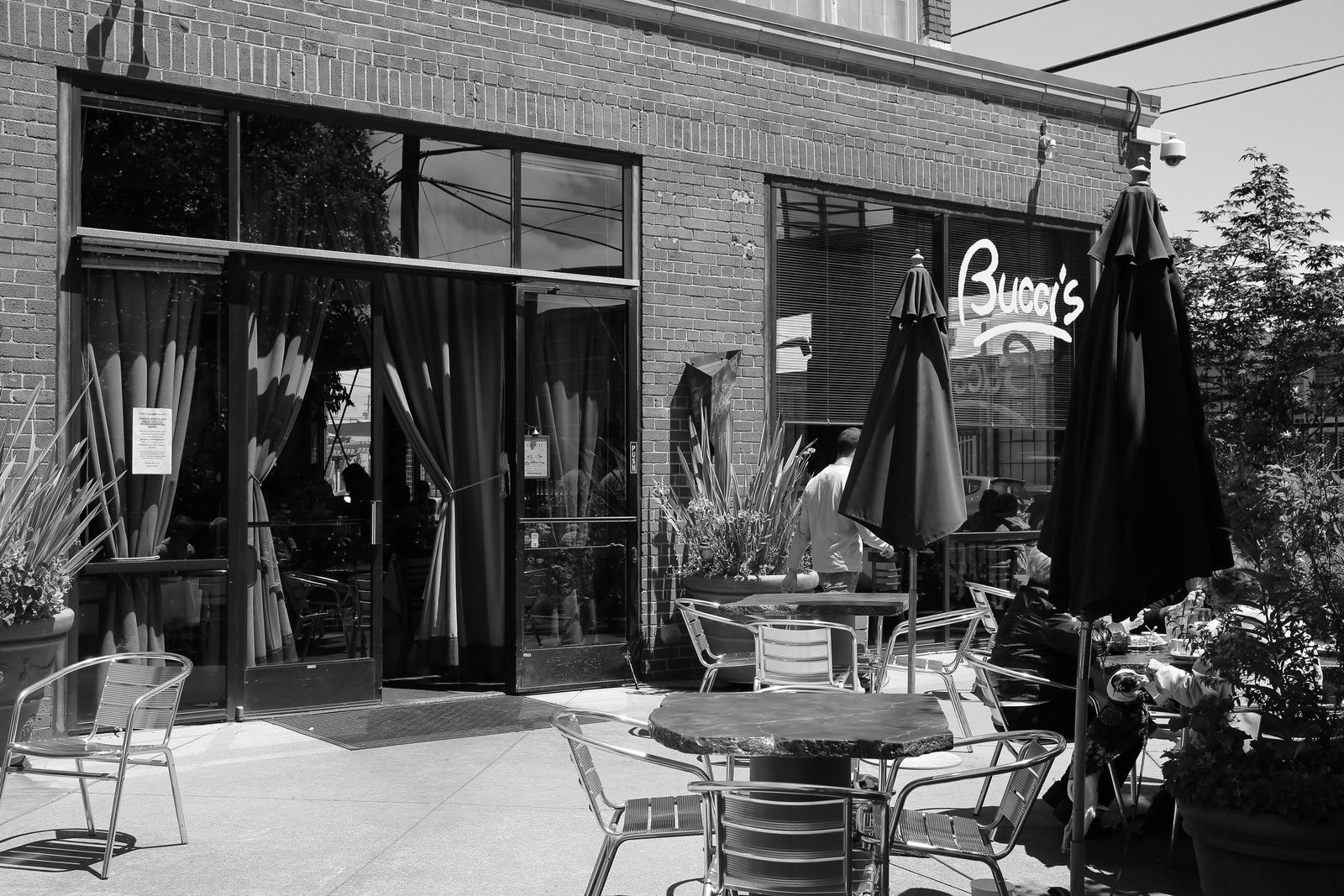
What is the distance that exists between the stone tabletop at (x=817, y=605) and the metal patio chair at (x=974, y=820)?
3.23m

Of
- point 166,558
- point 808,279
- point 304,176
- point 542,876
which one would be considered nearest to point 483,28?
point 304,176

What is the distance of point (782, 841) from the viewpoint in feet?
12.0

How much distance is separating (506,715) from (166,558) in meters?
2.33

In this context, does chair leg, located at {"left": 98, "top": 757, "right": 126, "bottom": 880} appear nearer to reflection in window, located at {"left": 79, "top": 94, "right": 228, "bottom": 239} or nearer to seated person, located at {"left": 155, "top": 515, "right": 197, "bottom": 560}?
seated person, located at {"left": 155, "top": 515, "right": 197, "bottom": 560}

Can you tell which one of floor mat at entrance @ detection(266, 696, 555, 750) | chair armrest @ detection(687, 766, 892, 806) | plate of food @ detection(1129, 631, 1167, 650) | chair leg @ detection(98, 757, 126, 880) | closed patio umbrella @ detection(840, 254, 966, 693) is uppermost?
closed patio umbrella @ detection(840, 254, 966, 693)

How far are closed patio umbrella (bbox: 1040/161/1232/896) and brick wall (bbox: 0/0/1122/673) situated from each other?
5.11 meters

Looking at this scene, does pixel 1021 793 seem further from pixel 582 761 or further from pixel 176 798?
pixel 176 798

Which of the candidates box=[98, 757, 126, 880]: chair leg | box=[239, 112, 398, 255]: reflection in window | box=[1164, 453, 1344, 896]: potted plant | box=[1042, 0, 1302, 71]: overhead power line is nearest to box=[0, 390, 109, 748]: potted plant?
box=[98, 757, 126, 880]: chair leg

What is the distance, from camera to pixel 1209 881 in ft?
14.2

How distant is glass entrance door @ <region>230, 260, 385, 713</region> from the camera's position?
8.07 m

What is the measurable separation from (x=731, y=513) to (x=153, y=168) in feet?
14.5

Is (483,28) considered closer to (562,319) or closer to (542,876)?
(562,319)

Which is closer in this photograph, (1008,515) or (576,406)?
(576,406)

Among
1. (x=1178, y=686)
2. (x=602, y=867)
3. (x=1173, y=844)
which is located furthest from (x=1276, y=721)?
(x=602, y=867)
